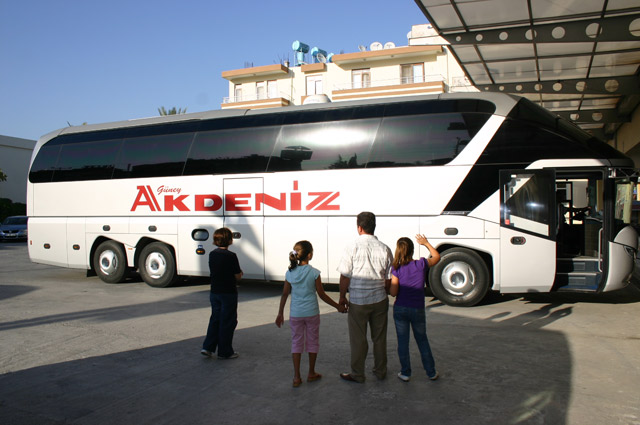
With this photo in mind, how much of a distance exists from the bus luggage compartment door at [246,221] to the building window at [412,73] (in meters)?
26.4

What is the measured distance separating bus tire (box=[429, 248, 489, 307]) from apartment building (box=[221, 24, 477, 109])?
23232 mm

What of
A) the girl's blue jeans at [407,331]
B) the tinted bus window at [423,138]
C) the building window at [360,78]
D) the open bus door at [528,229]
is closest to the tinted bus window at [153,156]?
the tinted bus window at [423,138]

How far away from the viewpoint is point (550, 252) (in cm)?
909

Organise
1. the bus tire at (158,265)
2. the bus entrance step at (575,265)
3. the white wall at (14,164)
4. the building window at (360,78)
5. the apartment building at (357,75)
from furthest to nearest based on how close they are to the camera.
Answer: the white wall at (14,164) < the building window at (360,78) < the apartment building at (357,75) < the bus tire at (158,265) < the bus entrance step at (575,265)

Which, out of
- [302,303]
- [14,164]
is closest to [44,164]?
[302,303]

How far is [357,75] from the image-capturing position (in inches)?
1478

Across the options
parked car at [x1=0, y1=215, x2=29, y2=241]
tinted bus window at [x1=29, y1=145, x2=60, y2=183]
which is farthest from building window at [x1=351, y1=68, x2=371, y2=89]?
tinted bus window at [x1=29, y1=145, x2=60, y2=183]

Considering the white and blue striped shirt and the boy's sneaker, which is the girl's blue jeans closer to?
the boy's sneaker

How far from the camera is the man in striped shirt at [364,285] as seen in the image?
5109mm

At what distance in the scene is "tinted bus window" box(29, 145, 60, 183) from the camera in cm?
1346

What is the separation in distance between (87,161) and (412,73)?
27155 millimetres

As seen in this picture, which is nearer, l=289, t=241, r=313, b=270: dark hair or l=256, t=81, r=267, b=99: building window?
l=289, t=241, r=313, b=270: dark hair

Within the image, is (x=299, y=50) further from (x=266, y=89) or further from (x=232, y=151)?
(x=232, y=151)

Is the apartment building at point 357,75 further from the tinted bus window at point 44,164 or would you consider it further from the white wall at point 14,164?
the tinted bus window at point 44,164
